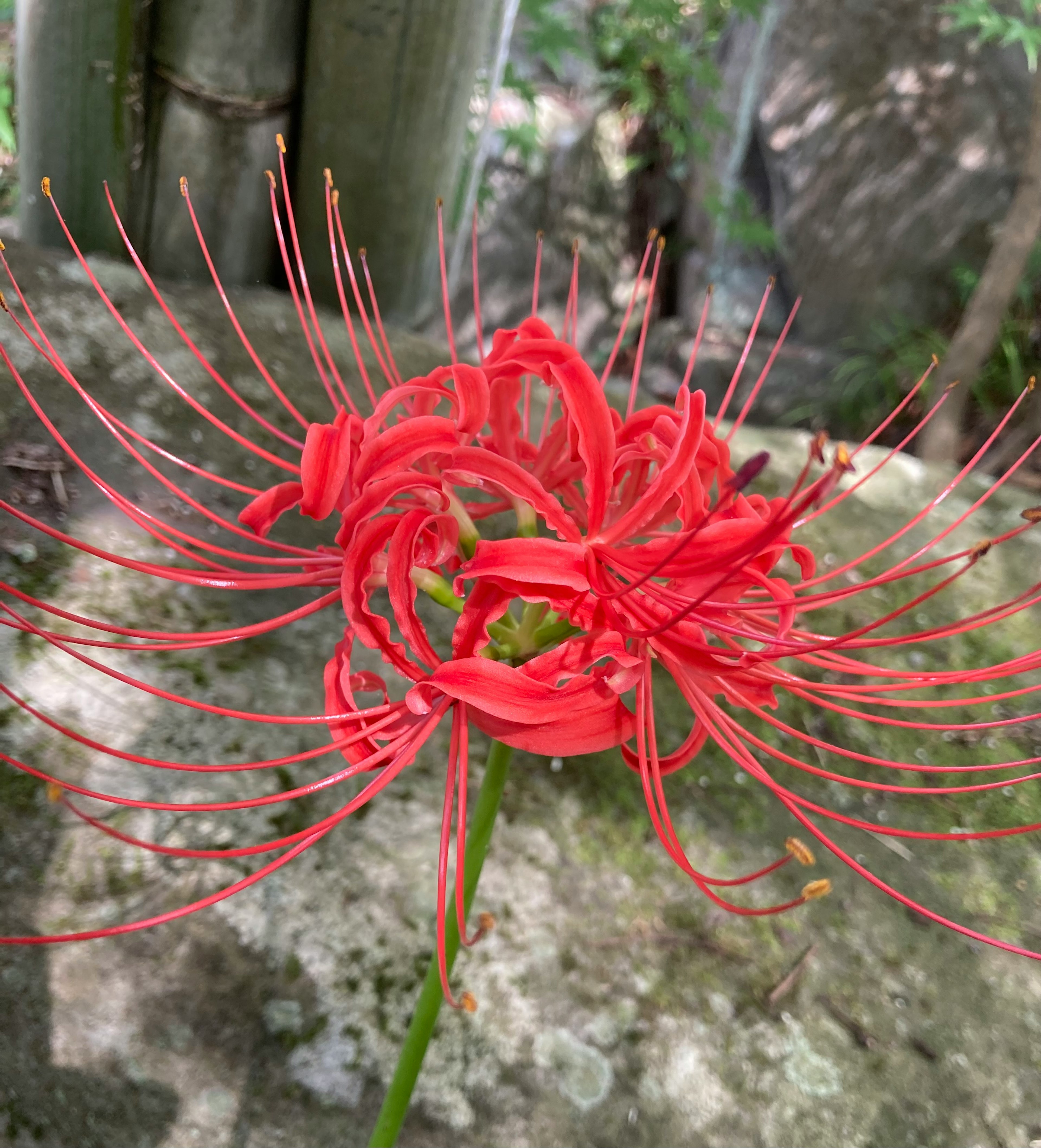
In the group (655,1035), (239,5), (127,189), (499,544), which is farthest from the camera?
(127,189)

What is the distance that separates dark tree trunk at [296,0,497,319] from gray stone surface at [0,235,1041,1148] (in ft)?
1.58

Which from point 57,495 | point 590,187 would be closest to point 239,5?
point 57,495

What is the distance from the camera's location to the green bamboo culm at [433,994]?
30.8 inches

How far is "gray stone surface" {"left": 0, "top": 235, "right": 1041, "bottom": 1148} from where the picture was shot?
89 centimetres

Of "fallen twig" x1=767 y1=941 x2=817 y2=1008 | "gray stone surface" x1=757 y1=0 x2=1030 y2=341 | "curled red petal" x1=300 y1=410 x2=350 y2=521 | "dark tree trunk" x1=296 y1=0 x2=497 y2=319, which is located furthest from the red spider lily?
"gray stone surface" x1=757 y1=0 x2=1030 y2=341

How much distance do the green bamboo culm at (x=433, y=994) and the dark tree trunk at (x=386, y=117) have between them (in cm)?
116

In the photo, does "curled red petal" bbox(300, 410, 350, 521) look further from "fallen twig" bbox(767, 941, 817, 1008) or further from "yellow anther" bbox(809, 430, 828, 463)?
"fallen twig" bbox(767, 941, 817, 1008)

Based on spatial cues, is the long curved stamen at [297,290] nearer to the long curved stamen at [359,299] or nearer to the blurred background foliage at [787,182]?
the long curved stamen at [359,299]

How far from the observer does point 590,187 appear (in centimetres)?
332

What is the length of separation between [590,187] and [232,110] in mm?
2202

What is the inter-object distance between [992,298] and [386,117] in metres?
1.68

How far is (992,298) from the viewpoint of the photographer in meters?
2.25

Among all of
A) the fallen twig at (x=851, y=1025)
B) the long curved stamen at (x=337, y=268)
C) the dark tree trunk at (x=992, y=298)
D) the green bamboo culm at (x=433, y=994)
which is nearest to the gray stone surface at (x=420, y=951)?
the fallen twig at (x=851, y=1025)

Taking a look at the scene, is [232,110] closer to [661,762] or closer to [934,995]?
[661,762]
